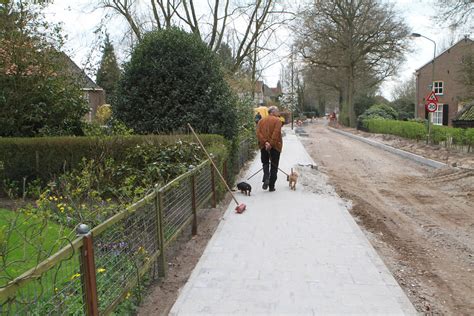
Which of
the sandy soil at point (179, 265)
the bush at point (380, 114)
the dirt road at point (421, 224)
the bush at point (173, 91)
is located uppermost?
the bush at point (173, 91)

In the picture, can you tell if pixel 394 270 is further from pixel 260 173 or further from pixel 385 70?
pixel 385 70

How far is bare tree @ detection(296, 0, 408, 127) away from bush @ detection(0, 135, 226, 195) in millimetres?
30535

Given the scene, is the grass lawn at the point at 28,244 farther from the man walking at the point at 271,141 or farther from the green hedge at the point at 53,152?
the man walking at the point at 271,141

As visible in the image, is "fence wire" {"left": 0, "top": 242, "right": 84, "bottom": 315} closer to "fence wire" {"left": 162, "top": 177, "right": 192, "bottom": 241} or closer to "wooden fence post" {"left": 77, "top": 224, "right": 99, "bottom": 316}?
"wooden fence post" {"left": 77, "top": 224, "right": 99, "bottom": 316}

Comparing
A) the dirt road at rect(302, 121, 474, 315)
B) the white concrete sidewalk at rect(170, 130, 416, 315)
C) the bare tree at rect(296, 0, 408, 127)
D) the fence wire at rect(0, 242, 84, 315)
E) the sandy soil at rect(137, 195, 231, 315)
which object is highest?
the bare tree at rect(296, 0, 408, 127)

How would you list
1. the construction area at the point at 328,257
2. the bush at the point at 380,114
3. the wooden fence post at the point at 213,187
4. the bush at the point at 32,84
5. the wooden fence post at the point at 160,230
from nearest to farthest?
1. the construction area at the point at 328,257
2. the wooden fence post at the point at 160,230
3. the wooden fence post at the point at 213,187
4. the bush at the point at 32,84
5. the bush at the point at 380,114

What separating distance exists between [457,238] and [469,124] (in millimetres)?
19887

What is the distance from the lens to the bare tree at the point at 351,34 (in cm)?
3791

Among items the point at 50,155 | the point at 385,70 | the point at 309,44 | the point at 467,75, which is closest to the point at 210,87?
the point at 50,155

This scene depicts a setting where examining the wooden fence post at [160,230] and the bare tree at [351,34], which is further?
the bare tree at [351,34]

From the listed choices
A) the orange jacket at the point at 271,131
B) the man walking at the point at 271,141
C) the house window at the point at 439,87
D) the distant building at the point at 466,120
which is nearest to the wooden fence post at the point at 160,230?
the man walking at the point at 271,141

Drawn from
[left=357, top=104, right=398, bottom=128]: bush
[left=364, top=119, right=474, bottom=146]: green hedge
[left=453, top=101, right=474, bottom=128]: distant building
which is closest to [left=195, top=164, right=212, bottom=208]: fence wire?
[left=364, top=119, right=474, bottom=146]: green hedge

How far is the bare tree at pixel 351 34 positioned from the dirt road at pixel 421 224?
81.7ft

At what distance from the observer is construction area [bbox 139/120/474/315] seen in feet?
14.4
